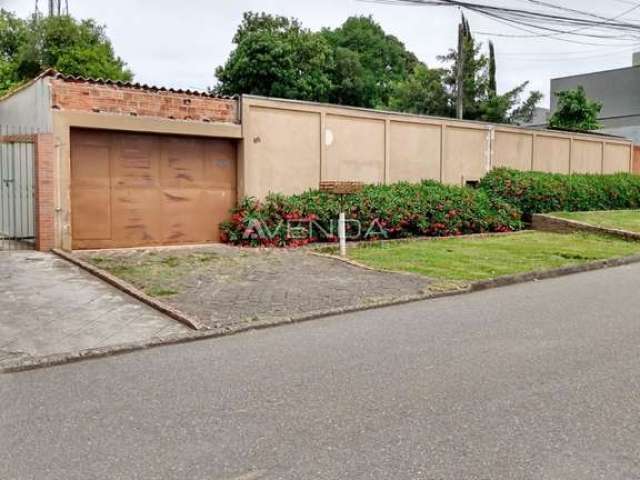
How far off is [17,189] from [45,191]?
2.13m

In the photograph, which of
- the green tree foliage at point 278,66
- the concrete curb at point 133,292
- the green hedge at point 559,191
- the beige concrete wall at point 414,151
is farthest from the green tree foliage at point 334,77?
the concrete curb at point 133,292

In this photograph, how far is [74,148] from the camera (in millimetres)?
11961

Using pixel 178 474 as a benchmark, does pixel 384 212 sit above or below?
above

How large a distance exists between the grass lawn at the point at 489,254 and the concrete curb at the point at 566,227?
0.21 m

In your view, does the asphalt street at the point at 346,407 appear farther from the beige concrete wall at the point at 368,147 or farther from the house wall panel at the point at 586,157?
the house wall panel at the point at 586,157

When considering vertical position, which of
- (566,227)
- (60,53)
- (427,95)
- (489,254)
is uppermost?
(60,53)

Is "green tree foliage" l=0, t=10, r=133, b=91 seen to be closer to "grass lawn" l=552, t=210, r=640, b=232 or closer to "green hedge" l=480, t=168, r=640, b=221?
"green hedge" l=480, t=168, r=640, b=221

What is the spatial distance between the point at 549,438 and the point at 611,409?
0.75 metres


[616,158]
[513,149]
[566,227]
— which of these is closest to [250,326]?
[566,227]

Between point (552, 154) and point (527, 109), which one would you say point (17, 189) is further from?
point (527, 109)

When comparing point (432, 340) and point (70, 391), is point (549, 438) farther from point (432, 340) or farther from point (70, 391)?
point (70, 391)

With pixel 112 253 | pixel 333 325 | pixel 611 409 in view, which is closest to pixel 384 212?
pixel 112 253

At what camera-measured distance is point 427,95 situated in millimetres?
34906

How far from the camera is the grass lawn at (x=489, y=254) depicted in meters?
10.6
